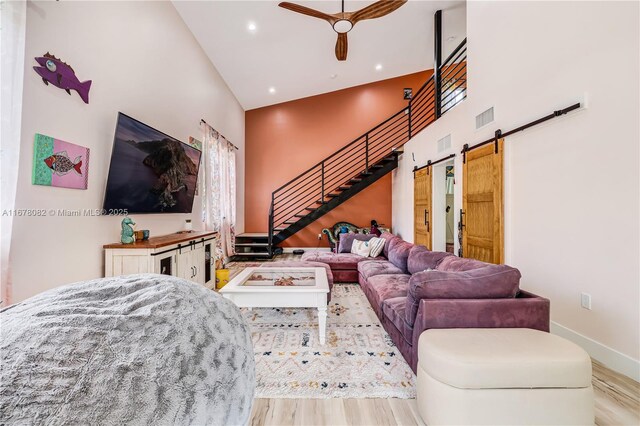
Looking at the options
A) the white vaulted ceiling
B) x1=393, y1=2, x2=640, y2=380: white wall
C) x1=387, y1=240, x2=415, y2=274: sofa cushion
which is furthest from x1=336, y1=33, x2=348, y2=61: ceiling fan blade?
x1=387, y1=240, x2=415, y2=274: sofa cushion

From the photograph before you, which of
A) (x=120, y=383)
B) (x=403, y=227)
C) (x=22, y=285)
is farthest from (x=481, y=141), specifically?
(x=22, y=285)

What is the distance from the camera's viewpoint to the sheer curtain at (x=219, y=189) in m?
5.27

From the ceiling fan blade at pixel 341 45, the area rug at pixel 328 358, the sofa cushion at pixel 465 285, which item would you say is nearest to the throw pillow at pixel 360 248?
the area rug at pixel 328 358

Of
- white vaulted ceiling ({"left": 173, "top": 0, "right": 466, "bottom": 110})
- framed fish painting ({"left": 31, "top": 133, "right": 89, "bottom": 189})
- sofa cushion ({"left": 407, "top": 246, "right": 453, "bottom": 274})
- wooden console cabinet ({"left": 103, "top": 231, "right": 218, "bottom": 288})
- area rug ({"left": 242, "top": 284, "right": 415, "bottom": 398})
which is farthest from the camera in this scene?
white vaulted ceiling ({"left": 173, "top": 0, "right": 466, "bottom": 110})

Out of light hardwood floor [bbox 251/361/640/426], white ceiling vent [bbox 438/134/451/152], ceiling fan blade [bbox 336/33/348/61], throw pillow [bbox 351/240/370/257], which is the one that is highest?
ceiling fan blade [bbox 336/33/348/61]

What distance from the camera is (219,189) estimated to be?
5.84 meters

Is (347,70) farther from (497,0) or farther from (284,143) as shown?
(497,0)

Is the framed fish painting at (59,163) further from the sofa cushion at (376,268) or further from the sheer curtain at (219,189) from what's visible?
the sofa cushion at (376,268)

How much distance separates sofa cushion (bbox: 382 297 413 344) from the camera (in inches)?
84.6

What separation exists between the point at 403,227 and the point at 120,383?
21.8 ft

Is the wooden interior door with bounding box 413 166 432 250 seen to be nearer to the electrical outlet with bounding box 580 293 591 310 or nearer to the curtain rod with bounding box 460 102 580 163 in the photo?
the curtain rod with bounding box 460 102 580 163

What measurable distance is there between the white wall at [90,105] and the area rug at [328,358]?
174 cm

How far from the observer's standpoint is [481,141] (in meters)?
3.71

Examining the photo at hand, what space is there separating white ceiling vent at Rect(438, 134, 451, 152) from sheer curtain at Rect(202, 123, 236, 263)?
13.7ft
